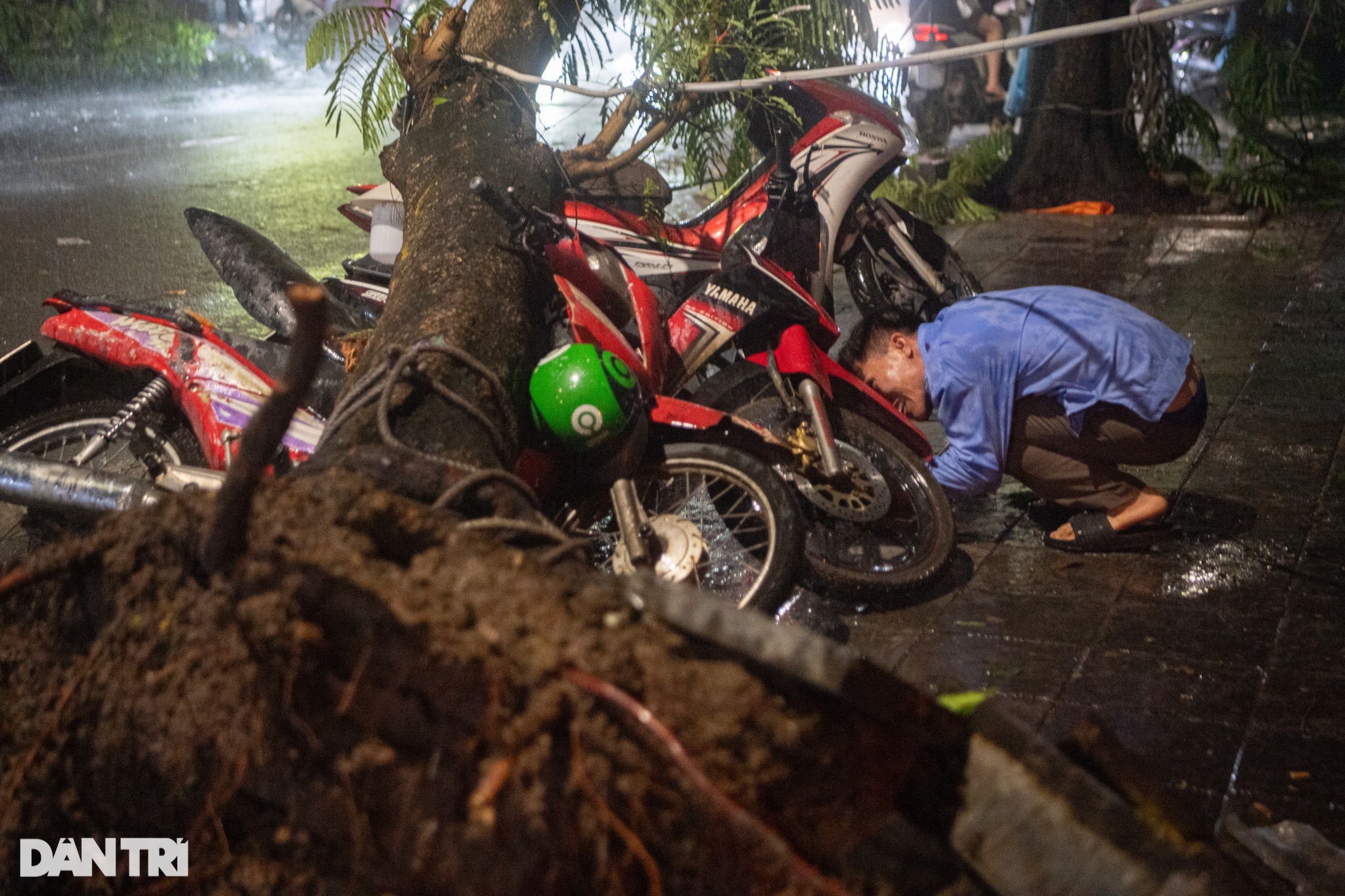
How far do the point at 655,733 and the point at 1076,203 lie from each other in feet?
28.2

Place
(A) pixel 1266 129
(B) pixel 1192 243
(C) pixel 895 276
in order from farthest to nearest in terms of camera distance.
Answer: (A) pixel 1266 129, (B) pixel 1192 243, (C) pixel 895 276

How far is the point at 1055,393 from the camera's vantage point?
4055 millimetres

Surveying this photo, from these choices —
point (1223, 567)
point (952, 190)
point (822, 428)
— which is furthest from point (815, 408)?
point (952, 190)

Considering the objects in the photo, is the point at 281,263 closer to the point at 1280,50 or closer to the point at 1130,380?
the point at 1130,380

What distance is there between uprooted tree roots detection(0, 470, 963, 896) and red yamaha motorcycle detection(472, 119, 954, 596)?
1791 mm

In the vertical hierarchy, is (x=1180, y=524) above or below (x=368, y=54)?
below

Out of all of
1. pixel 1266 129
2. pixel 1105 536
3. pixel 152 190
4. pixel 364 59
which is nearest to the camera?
pixel 1105 536

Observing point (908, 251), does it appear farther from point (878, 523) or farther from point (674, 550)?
point (674, 550)

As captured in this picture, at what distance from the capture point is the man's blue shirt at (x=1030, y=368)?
3.92 metres

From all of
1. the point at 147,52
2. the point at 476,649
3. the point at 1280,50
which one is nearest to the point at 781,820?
the point at 476,649

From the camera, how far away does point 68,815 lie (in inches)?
90.4

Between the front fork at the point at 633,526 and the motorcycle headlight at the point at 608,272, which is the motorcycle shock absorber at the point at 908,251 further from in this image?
the front fork at the point at 633,526

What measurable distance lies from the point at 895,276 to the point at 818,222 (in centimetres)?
95

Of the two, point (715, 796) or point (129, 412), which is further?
point (129, 412)
